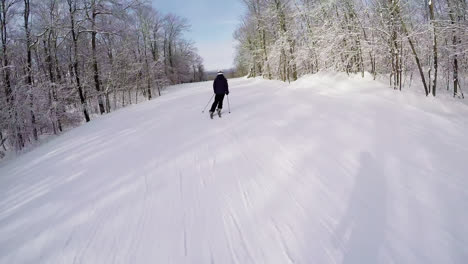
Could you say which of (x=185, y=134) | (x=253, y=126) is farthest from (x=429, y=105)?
(x=185, y=134)

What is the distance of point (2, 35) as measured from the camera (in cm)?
1394

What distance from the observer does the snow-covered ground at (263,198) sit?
2.26 meters

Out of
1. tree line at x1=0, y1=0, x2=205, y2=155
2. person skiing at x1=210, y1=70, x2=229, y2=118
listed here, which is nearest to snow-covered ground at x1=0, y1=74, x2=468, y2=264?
person skiing at x1=210, y1=70, x2=229, y2=118

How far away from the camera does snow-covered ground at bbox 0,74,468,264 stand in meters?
2.26

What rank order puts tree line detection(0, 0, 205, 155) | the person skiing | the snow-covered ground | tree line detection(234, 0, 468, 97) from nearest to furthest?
the snow-covered ground < the person skiing < tree line detection(234, 0, 468, 97) < tree line detection(0, 0, 205, 155)

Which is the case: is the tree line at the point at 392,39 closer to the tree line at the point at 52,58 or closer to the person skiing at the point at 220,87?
the person skiing at the point at 220,87

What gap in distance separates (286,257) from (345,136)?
3.41m

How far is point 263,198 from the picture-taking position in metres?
3.08

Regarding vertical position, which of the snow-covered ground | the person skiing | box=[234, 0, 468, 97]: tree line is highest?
box=[234, 0, 468, 97]: tree line

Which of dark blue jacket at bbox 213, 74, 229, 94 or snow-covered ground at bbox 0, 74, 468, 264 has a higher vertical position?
dark blue jacket at bbox 213, 74, 229, 94

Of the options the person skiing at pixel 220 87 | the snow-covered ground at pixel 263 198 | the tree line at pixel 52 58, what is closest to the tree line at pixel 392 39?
the snow-covered ground at pixel 263 198

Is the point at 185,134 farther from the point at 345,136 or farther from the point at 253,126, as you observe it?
the point at 345,136

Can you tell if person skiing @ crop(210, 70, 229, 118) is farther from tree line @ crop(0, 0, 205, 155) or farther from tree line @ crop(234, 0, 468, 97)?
tree line @ crop(0, 0, 205, 155)

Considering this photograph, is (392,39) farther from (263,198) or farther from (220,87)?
(263,198)
